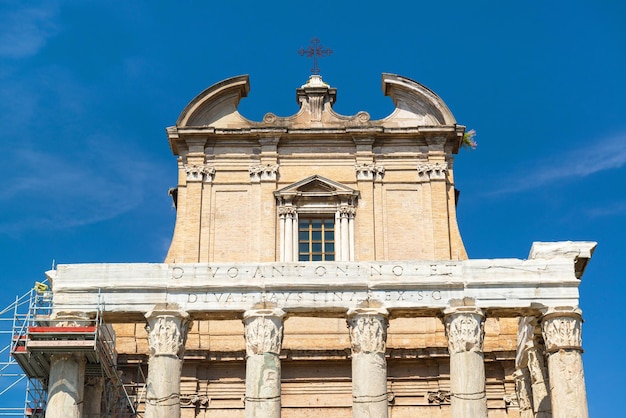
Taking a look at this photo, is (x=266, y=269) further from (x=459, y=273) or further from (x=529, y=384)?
(x=529, y=384)

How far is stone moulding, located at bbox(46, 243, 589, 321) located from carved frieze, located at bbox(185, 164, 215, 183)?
7743mm

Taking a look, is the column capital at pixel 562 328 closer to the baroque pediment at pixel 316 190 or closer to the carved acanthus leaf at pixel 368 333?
the carved acanthus leaf at pixel 368 333

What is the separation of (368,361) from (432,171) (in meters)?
10.6

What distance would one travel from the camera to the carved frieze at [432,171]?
1622 inches

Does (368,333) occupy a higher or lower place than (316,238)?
lower

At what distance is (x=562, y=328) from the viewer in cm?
3294

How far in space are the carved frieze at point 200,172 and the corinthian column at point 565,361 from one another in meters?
13.6

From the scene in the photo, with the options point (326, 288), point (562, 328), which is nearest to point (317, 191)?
point (326, 288)

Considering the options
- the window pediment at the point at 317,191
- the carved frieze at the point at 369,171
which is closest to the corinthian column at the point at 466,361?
the window pediment at the point at 317,191

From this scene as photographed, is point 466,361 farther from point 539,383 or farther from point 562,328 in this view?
point 539,383

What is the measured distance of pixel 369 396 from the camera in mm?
32188

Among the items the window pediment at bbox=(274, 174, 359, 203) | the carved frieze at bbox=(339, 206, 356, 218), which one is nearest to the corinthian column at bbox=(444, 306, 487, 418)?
the carved frieze at bbox=(339, 206, 356, 218)

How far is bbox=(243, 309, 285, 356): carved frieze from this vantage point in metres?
32.8

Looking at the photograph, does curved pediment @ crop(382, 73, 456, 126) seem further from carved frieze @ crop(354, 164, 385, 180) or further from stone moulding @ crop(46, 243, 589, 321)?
stone moulding @ crop(46, 243, 589, 321)
